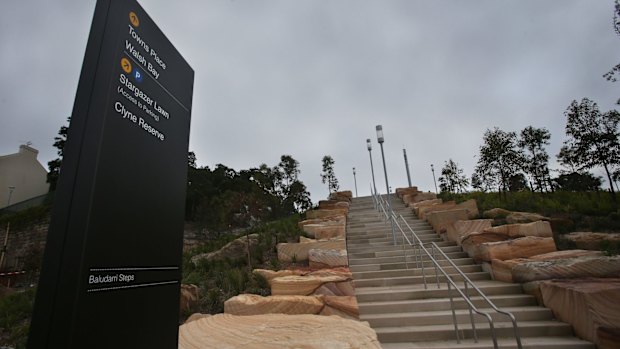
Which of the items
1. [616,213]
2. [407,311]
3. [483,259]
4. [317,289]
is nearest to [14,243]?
[317,289]

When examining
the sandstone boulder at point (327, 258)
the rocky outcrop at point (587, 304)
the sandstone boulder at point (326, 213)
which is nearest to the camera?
the rocky outcrop at point (587, 304)

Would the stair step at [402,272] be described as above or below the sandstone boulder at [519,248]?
below

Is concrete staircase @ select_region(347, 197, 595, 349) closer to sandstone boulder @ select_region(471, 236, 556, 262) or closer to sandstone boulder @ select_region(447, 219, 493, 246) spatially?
sandstone boulder @ select_region(447, 219, 493, 246)

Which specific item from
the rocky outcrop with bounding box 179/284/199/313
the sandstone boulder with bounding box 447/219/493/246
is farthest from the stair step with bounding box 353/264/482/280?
the rocky outcrop with bounding box 179/284/199/313

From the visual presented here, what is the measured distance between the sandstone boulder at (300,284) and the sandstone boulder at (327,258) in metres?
1.21

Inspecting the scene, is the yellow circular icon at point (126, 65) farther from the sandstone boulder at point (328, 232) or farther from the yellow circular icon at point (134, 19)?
the sandstone boulder at point (328, 232)

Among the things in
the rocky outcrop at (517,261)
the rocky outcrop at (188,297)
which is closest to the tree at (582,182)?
the rocky outcrop at (517,261)

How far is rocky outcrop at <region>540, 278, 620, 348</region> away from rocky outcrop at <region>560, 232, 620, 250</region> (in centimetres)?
219

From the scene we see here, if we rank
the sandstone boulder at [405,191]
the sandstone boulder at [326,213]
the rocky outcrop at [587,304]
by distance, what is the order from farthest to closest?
1. the sandstone boulder at [405,191]
2. the sandstone boulder at [326,213]
3. the rocky outcrop at [587,304]

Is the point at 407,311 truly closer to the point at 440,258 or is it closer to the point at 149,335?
the point at 440,258

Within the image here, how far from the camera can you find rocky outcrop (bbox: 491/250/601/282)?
4789mm

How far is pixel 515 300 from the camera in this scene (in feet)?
15.2

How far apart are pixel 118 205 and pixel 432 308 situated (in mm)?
4828

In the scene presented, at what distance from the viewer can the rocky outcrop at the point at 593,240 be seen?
5.45 meters
